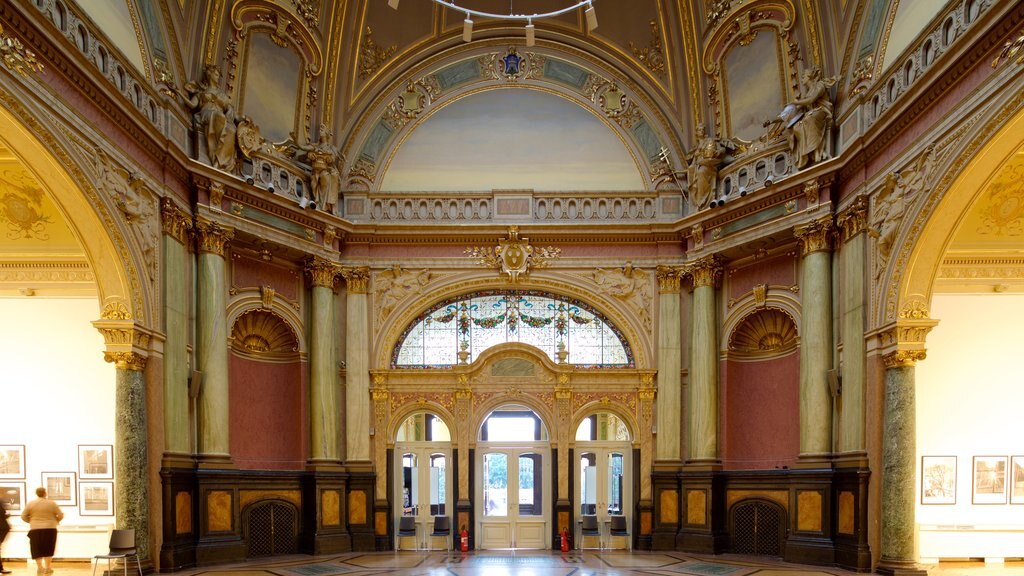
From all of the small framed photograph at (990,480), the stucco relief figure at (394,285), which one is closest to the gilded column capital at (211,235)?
the stucco relief figure at (394,285)

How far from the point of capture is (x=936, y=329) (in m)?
14.3

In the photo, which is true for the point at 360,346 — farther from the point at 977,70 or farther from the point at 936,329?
the point at 977,70

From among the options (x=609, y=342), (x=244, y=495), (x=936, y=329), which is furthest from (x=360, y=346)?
(x=936, y=329)

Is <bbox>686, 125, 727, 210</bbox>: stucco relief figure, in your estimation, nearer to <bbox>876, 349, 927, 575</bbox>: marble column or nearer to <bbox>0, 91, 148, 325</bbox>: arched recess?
<bbox>876, 349, 927, 575</bbox>: marble column

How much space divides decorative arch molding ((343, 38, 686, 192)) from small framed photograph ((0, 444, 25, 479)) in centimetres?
835

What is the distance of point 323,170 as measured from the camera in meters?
17.2

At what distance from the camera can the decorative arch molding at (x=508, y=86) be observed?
61.1 feet

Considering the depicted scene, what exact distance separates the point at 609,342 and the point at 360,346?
17.2ft

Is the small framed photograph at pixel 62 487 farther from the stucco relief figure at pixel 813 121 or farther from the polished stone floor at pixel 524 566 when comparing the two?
the stucco relief figure at pixel 813 121

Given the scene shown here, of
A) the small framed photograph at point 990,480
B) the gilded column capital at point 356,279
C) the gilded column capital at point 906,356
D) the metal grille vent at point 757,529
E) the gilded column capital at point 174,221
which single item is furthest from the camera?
the gilded column capital at point 356,279

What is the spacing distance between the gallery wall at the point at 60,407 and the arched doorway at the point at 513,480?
23.3 feet

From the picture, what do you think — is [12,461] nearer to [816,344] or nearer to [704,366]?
[704,366]

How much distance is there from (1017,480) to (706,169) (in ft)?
25.3

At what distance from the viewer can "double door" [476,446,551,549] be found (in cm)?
1758
